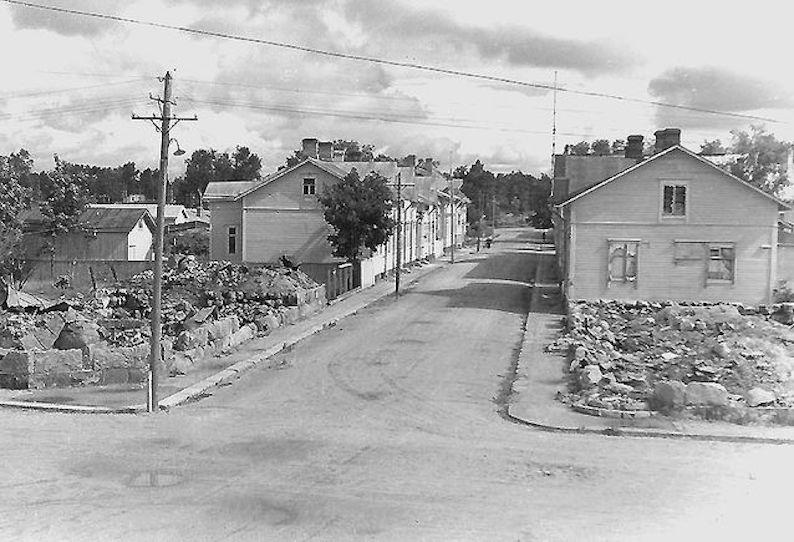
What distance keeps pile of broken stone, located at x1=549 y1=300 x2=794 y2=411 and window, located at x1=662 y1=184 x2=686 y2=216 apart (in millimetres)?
3265

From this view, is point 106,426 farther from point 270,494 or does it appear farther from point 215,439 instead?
point 270,494

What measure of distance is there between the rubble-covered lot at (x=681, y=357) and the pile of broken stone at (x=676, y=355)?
Answer: 0.02m

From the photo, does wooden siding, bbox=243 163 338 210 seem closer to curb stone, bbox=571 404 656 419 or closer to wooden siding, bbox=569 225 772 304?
wooden siding, bbox=569 225 772 304

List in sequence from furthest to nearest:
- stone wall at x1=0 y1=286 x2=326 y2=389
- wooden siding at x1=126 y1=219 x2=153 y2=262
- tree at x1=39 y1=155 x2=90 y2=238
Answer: wooden siding at x1=126 y1=219 x2=153 y2=262 → tree at x1=39 y1=155 x2=90 y2=238 → stone wall at x1=0 y1=286 x2=326 y2=389

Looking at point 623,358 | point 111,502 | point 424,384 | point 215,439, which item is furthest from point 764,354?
point 111,502

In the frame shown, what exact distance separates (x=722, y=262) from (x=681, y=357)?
10205mm

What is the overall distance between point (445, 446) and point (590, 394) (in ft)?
16.9

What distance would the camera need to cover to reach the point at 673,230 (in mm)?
32844

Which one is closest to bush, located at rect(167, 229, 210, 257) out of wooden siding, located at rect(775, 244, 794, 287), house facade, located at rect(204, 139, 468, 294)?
house facade, located at rect(204, 139, 468, 294)

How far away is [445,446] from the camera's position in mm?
15195

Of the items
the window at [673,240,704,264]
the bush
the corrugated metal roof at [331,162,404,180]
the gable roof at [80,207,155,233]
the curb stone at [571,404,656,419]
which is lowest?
the curb stone at [571,404,656,419]

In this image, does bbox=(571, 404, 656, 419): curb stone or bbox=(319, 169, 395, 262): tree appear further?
bbox=(319, 169, 395, 262): tree

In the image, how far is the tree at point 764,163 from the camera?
6588 cm

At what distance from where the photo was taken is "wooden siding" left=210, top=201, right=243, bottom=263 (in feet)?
164
